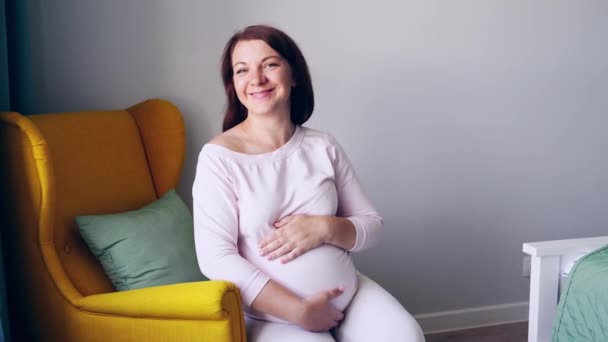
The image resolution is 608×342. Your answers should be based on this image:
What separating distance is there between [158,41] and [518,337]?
1.72 metres

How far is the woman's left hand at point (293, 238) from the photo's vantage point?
1.57 m

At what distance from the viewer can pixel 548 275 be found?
172cm

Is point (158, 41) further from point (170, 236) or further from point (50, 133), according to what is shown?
point (170, 236)

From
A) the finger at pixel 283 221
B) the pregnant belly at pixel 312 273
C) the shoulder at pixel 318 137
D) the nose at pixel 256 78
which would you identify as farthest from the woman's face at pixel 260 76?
the pregnant belly at pixel 312 273

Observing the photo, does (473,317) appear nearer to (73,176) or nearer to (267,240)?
(267,240)

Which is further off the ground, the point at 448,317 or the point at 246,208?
the point at 246,208

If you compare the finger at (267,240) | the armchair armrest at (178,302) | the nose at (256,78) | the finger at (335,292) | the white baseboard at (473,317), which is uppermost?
the nose at (256,78)

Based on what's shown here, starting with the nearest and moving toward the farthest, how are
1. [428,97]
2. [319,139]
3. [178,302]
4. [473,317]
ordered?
[178,302] → [319,139] → [428,97] → [473,317]

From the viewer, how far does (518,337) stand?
263cm

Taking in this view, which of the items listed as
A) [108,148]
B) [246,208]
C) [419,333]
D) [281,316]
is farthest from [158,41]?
[419,333]

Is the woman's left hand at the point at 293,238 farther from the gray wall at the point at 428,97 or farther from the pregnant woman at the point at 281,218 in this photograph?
the gray wall at the point at 428,97

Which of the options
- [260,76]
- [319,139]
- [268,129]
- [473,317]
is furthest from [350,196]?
[473,317]

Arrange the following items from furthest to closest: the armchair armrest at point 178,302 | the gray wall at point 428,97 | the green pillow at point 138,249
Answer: the gray wall at point 428,97
the green pillow at point 138,249
the armchair armrest at point 178,302

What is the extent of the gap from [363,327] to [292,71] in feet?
2.16
